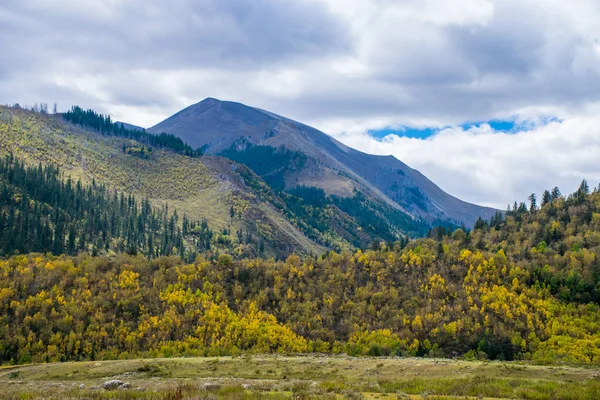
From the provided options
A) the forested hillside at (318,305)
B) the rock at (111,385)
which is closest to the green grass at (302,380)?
the rock at (111,385)

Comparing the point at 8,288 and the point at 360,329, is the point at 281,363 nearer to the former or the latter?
the point at 360,329

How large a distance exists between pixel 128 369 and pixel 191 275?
59.0 m

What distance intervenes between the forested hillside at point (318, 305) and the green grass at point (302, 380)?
29332 millimetres

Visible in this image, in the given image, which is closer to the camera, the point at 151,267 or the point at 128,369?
the point at 128,369

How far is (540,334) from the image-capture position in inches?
3684

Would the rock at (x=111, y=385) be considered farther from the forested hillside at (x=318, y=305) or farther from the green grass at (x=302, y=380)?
the forested hillside at (x=318, y=305)

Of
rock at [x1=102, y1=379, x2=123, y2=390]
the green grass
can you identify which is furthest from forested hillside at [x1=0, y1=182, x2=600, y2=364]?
rock at [x1=102, y1=379, x2=123, y2=390]

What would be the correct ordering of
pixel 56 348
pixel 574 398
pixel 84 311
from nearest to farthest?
1. pixel 574 398
2. pixel 56 348
3. pixel 84 311

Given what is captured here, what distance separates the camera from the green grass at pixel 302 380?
30859mm

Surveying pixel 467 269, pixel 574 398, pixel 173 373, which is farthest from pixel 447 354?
pixel 574 398

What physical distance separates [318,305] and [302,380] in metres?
72.9

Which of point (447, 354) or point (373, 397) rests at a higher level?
point (373, 397)

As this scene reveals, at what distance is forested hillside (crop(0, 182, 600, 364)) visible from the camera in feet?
307

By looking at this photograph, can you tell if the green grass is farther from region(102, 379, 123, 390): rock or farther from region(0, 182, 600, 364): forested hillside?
region(0, 182, 600, 364): forested hillside
